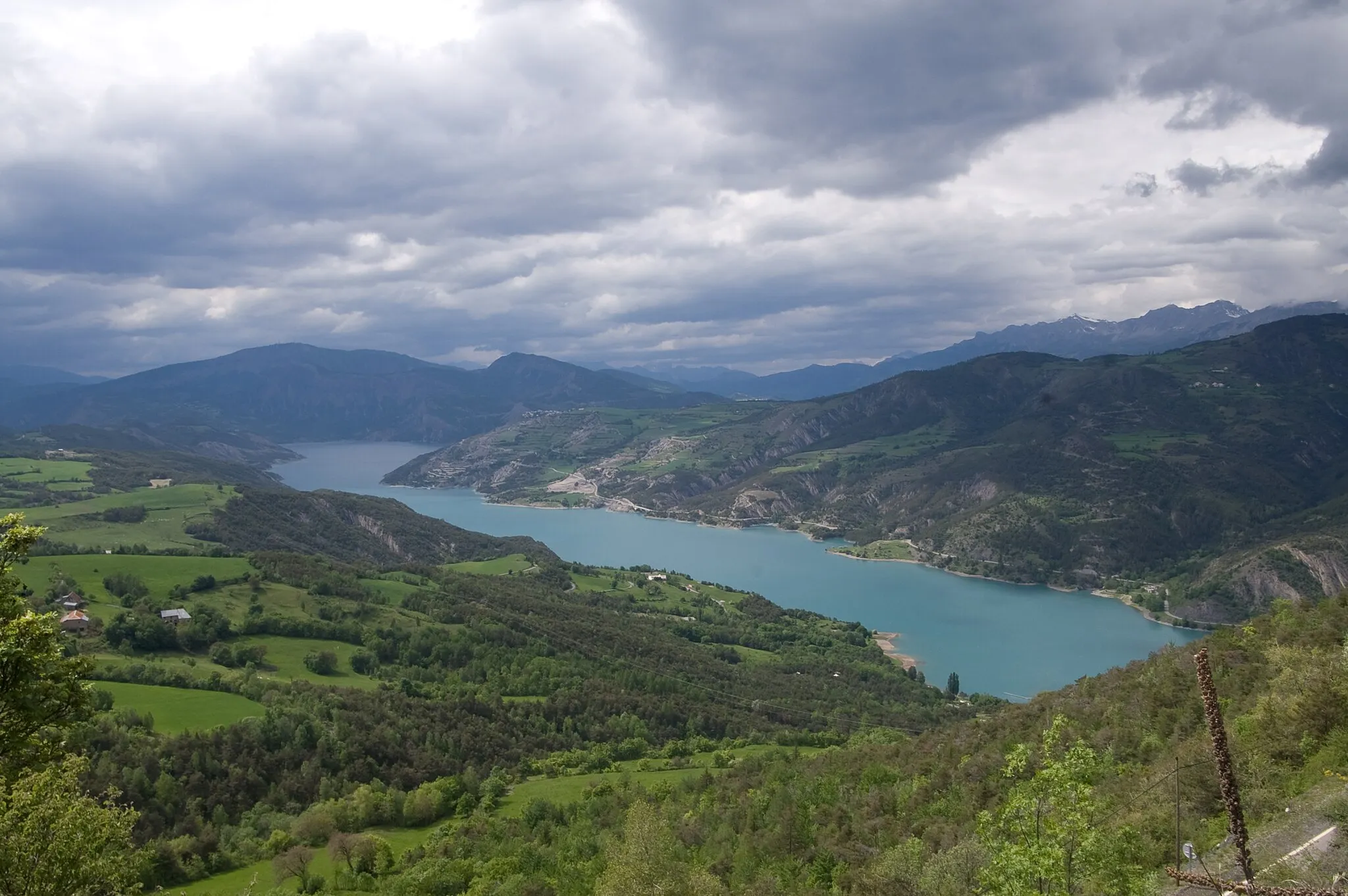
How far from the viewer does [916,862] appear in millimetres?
17812

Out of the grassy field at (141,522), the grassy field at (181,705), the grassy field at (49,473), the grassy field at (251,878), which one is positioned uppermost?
the grassy field at (49,473)

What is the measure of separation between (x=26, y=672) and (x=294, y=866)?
2618 centimetres

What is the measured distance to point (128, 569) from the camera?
72.3m

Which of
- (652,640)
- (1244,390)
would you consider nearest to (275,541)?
(652,640)

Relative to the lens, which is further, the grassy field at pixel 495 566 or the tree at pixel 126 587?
the grassy field at pixel 495 566

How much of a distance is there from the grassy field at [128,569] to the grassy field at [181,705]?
70.2ft

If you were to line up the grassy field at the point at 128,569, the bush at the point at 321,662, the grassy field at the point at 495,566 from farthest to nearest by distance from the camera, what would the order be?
1. the grassy field at the point at 495,566
2. the grassy field at the point at 128,569
3. the bush at the point at 321,662

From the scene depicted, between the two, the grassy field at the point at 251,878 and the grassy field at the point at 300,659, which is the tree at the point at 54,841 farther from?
the grassy field at the point at 300,659

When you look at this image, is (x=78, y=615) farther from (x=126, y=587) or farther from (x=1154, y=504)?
(x=1154, y=504)

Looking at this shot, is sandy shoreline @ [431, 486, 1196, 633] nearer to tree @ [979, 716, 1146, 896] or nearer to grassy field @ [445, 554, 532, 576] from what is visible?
grassy field @ [445, 554, 532, 576]

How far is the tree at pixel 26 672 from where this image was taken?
8.63 meters

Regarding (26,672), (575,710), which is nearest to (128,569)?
(575,710)

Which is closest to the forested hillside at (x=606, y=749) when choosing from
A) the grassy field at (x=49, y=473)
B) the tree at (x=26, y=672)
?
the tree at (x=26, y=672)

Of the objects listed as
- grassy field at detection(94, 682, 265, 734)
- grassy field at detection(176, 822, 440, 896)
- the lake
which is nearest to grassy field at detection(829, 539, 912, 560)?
the lake
